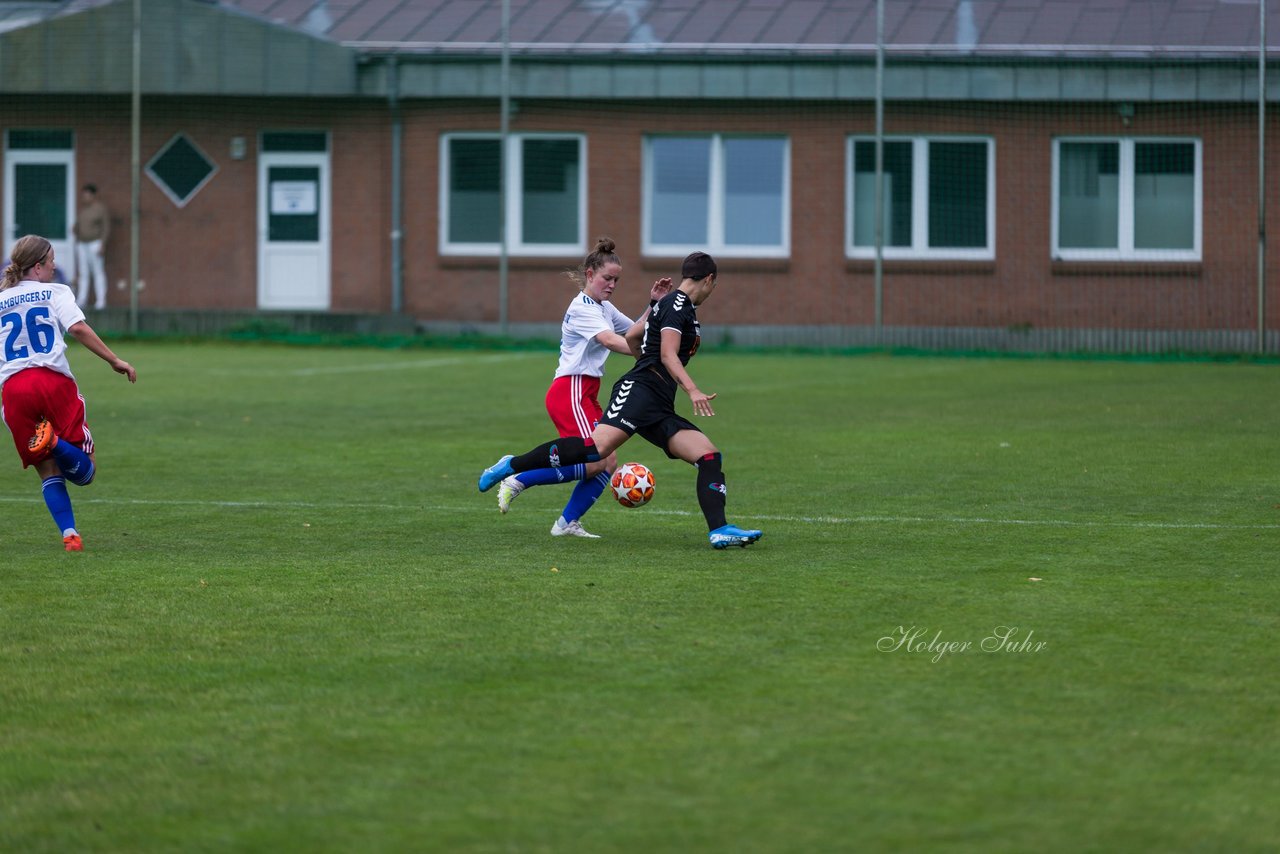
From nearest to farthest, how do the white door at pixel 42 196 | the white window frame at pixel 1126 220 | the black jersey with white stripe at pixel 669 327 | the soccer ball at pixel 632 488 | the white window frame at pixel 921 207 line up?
the black jersey with white stripe at pixel 669 327 → the soccer ball at pixel 632 488 → the white window frame at pixel 1126 220 → the white window frame at pixel 921 207 → the white door at pixel 42 196

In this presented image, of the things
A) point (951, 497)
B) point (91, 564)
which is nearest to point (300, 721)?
point (91, 564)

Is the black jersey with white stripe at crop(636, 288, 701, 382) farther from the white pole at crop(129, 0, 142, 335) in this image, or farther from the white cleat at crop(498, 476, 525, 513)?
the white pole at crop(129, 0, 142, 335)

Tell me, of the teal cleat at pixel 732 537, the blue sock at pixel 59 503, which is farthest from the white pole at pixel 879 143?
the blue sock at pixel 59 503

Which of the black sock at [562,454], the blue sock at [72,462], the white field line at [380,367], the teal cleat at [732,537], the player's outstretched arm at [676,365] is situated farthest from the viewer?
the white field line at [380,367]

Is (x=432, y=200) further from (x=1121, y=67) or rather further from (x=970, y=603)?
(x=970, y=603)

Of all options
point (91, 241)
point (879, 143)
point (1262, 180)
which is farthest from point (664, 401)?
point (91, 241)

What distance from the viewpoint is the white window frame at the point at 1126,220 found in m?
28.2

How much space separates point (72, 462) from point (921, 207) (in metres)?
21.2

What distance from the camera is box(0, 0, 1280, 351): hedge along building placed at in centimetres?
2811

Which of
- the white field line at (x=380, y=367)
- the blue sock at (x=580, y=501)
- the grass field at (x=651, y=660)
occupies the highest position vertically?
the white field line at (x=380, y=367)

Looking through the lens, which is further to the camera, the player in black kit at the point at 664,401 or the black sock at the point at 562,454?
the black sock at the point at 562,454

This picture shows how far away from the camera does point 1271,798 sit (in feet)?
15.4

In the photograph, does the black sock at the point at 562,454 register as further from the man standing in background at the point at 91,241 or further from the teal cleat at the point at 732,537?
the man standing in background at the point at 91,241

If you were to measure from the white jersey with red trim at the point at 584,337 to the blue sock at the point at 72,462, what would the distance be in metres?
2.41
